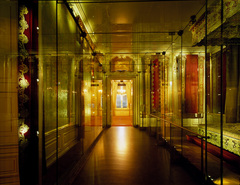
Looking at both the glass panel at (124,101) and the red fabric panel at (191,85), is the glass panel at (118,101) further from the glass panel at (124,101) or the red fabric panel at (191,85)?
the red fabric panel at (191,85)

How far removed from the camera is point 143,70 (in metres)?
7.75

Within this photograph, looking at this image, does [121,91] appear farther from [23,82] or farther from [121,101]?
[23,82]

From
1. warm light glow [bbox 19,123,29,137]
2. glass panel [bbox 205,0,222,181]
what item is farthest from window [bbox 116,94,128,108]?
warm light glow [bbox 19,123,29,137]

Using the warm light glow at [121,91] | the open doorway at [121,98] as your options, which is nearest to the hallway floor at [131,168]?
the open doorway at [121,98]

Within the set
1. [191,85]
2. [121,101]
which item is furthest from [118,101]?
[191,85]

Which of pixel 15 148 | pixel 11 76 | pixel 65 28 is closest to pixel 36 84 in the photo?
pixel 11 76

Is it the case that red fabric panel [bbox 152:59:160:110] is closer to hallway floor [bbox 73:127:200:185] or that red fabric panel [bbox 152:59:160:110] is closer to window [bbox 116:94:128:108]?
hallway floor [bbox 73:127:200:185]

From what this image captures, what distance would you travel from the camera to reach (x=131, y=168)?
321cm

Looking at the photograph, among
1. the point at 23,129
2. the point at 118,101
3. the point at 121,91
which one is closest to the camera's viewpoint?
the point at 23,129

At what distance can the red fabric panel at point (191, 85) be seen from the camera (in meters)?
6.66

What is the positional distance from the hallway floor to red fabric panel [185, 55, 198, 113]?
294cm

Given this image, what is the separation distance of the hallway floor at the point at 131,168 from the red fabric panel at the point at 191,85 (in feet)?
9.64

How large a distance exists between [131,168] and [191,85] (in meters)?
4.90

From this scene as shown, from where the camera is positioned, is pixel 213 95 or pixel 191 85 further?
pixel 191 85
